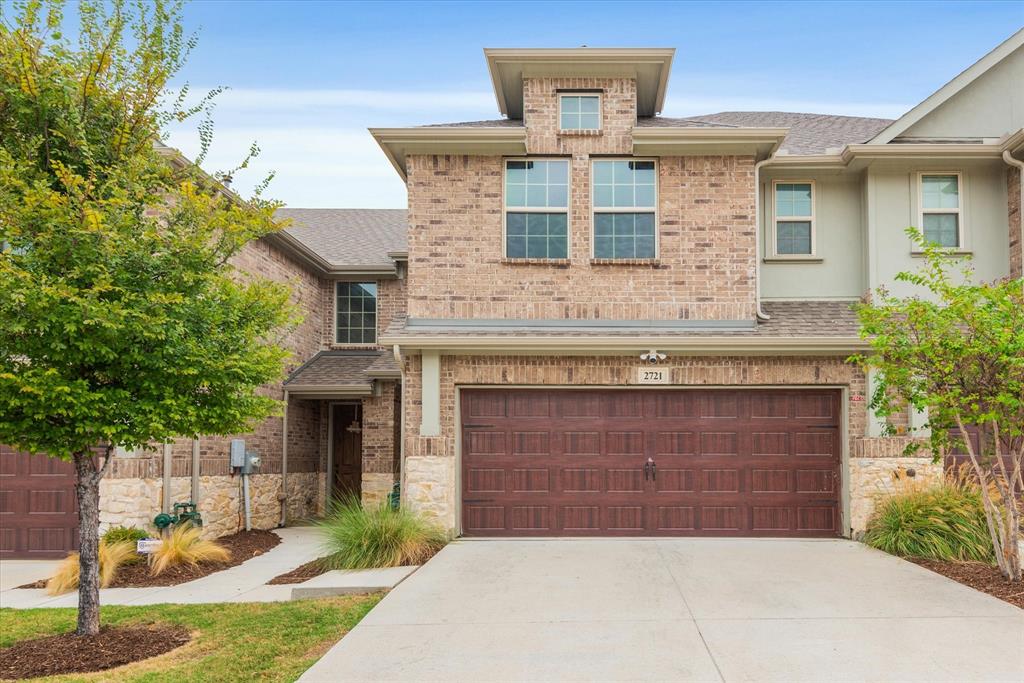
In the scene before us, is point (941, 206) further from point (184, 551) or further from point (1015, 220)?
point (184, 551)

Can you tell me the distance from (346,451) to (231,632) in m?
11.1

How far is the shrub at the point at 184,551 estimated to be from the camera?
460 inches

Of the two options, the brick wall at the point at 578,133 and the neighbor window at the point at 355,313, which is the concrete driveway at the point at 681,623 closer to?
the brick wall at the point at 578,133

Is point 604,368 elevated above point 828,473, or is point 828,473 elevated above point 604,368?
point 604,368

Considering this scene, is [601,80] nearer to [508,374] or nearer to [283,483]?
[508,374]

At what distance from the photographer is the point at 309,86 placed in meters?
25.1

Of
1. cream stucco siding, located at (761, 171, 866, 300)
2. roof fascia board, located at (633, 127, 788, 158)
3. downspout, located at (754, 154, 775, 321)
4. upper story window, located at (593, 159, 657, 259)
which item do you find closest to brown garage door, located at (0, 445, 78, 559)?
upper story window, located at (593, 159, 657, 259)

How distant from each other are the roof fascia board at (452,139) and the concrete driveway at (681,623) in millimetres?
5940

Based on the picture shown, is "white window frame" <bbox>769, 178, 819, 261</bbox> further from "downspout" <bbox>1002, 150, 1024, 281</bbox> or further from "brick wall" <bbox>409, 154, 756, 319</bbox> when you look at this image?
"downspout" <bbox>1002, 150, 1024, 281</bbox>

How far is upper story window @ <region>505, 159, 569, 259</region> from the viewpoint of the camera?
1312 cm

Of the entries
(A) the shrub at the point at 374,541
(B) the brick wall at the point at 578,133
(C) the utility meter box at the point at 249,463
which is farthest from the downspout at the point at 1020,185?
(C) the utility meter box at the point at 249,463

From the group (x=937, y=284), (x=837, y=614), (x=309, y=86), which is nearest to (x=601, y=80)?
(x=937, y=284)

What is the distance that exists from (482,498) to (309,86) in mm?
16363

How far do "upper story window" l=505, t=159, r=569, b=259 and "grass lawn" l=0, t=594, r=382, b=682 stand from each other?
582 centimetres
